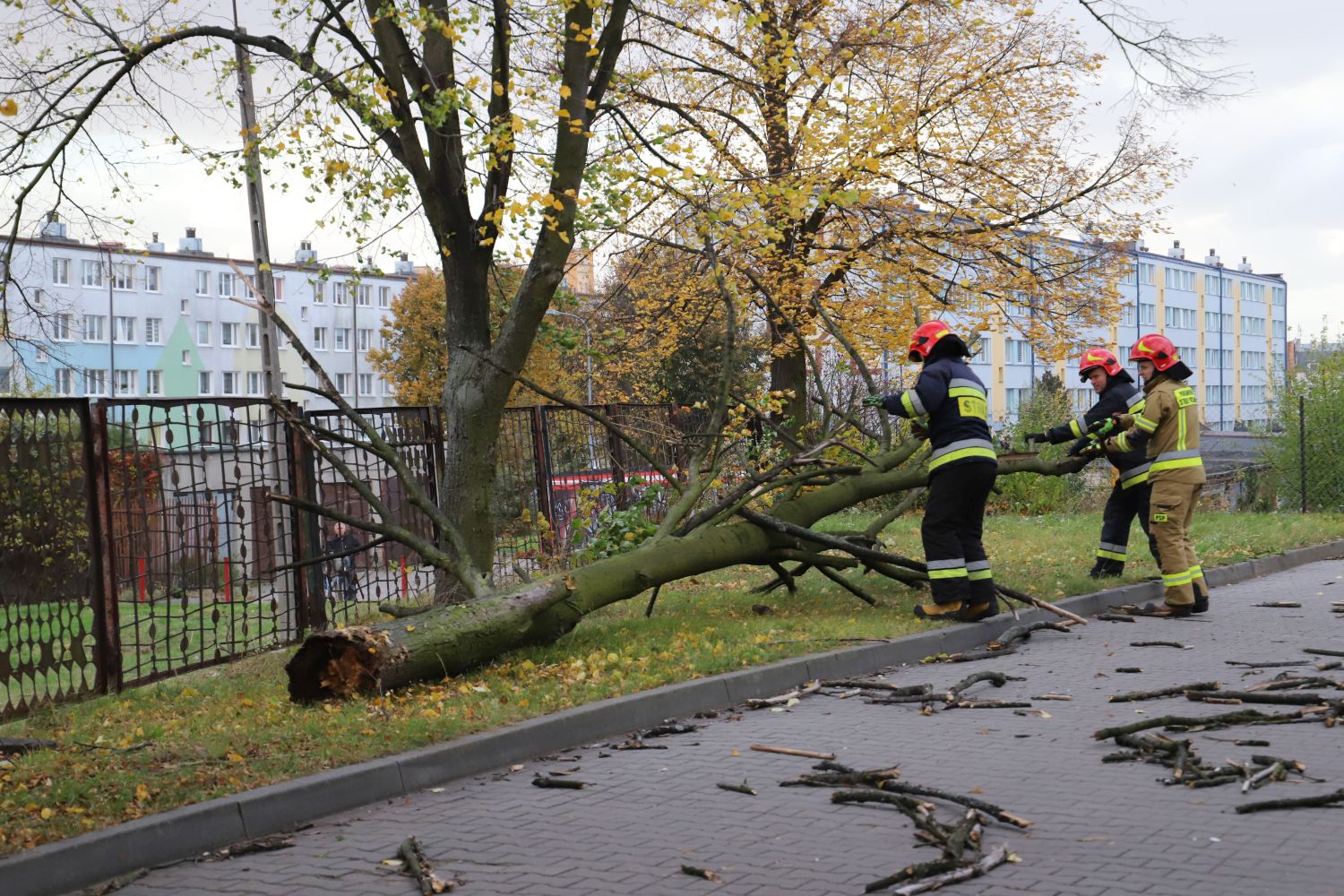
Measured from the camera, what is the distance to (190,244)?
273 feet

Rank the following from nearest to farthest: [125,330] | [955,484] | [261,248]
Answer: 1. [955,484]
2. [261,248]
3. [125,330]

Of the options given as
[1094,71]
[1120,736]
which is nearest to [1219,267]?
[1094,71]

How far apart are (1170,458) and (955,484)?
241 centimetres

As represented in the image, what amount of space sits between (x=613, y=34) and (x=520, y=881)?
789 centimetres

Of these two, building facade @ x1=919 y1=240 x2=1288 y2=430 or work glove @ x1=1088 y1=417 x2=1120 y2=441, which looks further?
building facade @ x1=919 y1=240 x2=1288 y2=430

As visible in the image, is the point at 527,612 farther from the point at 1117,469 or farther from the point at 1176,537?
the point at 1117,469

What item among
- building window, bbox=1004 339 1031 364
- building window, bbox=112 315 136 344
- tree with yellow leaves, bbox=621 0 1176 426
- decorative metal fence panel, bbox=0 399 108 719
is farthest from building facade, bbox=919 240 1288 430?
decorative metal fence panel, bbox=0 399 108 719

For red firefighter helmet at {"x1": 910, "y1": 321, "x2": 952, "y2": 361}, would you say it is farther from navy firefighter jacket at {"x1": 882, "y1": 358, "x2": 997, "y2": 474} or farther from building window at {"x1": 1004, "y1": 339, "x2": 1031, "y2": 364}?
building window at {"x1": 1004, "y1": 339, "x2": 1031, "y2": 364}

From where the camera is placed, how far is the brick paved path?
4.43 metres

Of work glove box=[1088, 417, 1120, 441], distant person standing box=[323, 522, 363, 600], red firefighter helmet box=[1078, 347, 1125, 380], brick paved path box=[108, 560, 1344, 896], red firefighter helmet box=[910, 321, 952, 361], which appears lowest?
brick paved path box=[108, 560, 1344, 896]

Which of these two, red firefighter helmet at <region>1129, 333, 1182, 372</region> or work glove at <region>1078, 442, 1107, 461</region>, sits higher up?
red firefighter helmet at <region>1129, 333, 1182, 372</region>

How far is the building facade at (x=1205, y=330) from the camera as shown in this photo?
85.6 metres

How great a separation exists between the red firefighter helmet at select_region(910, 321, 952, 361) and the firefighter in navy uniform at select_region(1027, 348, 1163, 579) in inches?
78.0

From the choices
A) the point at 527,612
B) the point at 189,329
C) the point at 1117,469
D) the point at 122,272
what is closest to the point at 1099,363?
the point at 1117,469
